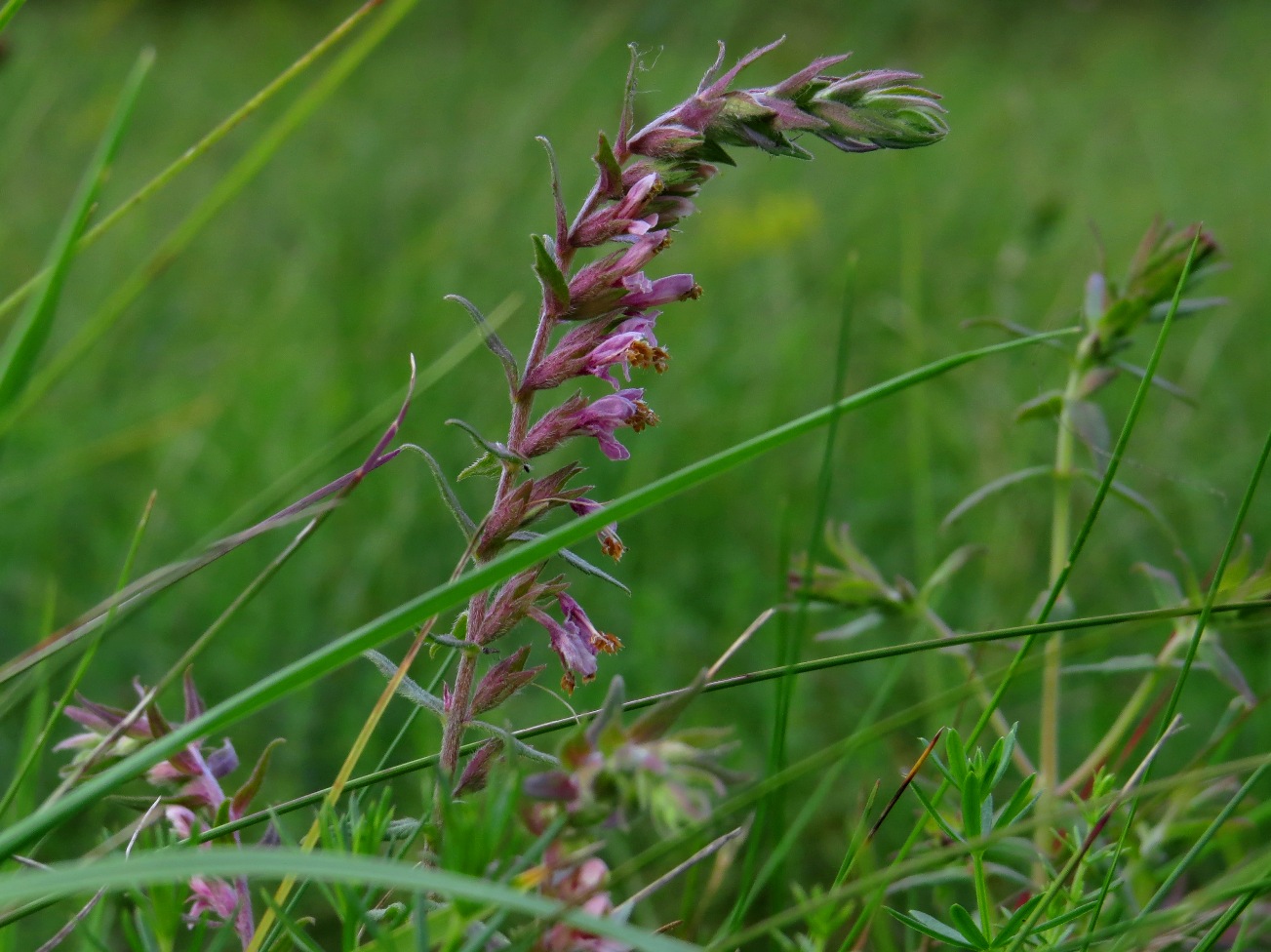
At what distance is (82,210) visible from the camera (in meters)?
0.65

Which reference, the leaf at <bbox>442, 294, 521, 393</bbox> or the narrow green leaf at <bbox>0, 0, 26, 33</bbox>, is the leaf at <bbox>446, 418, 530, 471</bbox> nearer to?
the leaf at <bbox>442, 294, 521, 393</bbox>

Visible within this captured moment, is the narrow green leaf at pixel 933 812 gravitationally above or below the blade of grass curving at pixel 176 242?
below

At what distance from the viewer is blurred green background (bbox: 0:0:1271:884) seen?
5.56 ft

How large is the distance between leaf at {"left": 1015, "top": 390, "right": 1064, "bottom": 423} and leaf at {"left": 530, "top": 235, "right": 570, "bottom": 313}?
1.54ft

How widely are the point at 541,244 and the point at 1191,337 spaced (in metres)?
2.96

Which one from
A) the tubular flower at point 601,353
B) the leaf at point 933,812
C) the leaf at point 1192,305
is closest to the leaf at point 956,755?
the leaf at point 933,812

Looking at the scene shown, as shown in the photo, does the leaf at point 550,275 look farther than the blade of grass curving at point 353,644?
Yes

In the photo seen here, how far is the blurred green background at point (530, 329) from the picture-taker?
5.56ft

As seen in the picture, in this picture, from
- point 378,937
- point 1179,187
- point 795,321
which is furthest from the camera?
point 1179,187

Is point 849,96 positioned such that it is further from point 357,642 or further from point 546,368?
point 357,642

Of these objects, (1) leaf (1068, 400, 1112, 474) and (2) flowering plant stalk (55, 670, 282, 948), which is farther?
(1) leaf (1068, 400, 1112, 474)

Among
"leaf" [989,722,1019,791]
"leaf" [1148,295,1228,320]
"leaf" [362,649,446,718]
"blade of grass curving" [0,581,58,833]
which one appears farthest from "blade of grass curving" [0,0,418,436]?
"leaf" [1148,295,1228,320]

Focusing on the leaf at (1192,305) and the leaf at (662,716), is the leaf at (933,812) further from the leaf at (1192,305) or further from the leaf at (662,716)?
the leaf at (1192,305)

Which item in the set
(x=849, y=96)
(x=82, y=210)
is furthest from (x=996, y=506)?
(x=82, y=210)
